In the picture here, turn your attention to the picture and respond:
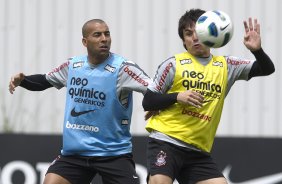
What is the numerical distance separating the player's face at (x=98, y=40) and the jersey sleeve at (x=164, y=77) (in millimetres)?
584

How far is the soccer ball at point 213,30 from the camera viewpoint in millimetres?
8203

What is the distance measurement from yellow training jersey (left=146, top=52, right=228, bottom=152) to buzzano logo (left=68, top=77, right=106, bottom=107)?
0.56m

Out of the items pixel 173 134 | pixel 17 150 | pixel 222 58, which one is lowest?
pixel 17 150

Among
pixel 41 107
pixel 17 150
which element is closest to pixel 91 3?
pixel 41 107

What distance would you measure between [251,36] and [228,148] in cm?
332

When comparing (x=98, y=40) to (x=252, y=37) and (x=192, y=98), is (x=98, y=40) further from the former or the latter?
(x=252, y=37)

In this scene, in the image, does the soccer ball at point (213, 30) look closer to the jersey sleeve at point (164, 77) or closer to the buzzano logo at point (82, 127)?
the jersey sleeve at point (164, 77)

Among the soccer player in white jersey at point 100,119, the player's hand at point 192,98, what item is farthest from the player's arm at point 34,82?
the player's hand at point 192,98

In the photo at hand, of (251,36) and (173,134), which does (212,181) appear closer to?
(173,134)

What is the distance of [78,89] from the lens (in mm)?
8672

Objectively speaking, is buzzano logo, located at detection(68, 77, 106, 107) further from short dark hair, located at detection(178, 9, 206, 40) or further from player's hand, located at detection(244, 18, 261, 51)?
player's hand, located at detection(244, 18, 261, 51)

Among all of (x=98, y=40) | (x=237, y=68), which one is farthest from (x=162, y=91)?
(x=98, y=40)

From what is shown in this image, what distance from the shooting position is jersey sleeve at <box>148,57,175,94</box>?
8336 mm

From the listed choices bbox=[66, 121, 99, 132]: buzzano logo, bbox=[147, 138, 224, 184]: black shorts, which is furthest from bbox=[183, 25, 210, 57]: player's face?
bbox=[66, 121, 99, 132]: buzzano logo
